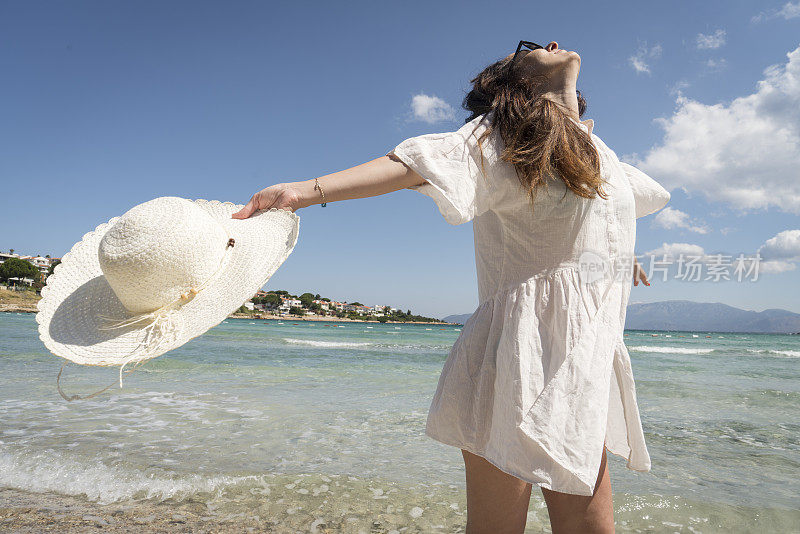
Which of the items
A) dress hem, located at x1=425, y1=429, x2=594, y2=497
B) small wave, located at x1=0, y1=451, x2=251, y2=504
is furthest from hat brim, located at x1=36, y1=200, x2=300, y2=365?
small wave, located at x1=0, y1=451, x2=251, y2=504

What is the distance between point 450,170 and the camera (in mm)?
988

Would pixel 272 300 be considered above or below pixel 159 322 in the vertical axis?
below

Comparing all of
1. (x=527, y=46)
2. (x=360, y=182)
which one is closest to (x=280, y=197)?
(x=360, y=182)

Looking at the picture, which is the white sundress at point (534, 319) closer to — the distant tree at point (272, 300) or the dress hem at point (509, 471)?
the dress hem at point (509, 471)

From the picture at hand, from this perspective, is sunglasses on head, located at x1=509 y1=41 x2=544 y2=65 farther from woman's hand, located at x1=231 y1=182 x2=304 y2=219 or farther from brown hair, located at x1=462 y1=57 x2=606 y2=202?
woman's hand, located at x1=231 y1=182 x2=304 y2=219

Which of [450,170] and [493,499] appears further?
[493,499]

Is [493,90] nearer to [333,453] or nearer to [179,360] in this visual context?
[333,453]

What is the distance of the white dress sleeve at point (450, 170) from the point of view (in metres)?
0.98

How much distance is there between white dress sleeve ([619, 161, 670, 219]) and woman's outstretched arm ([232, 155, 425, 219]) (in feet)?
2.27

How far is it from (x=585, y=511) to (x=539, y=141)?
87cm

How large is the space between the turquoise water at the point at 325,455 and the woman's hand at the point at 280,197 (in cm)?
195

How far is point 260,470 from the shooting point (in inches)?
127

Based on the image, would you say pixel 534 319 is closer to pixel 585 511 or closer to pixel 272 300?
pixel 585 511

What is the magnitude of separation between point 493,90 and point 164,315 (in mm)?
1110
